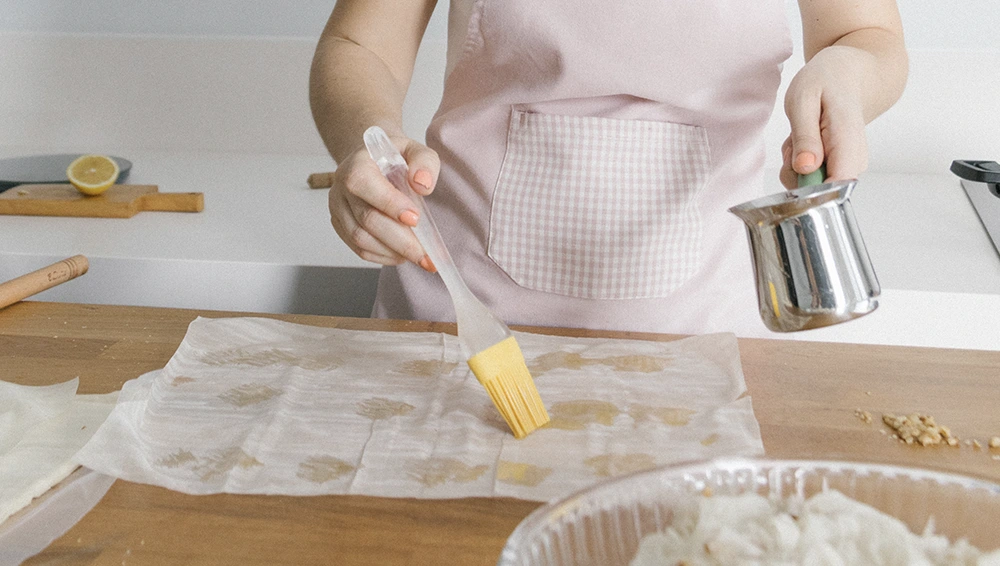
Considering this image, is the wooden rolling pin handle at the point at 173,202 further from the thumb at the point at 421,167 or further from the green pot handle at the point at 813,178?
the green pot handle at the point at 813,178

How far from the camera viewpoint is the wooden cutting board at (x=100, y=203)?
134 cm

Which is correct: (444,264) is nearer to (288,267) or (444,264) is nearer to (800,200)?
(800,200)

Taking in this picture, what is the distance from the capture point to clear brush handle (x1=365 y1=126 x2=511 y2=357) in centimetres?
68

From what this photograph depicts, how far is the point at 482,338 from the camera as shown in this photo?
0.68m

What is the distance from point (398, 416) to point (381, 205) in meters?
0.16

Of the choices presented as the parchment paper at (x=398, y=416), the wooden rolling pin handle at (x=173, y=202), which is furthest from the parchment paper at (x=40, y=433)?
the wooden rolling pin handle at (x=173, y=202)

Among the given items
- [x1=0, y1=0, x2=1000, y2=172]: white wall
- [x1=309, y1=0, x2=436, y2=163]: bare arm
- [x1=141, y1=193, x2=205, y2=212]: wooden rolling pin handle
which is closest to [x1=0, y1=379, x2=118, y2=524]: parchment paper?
[x1=309, y1=0, x2=436, y2=163]: bare arm

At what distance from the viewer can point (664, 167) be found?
0.90 metres

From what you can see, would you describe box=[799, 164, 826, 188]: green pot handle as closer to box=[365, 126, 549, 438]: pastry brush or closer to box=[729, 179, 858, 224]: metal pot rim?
box=[729, 179, 858, 224]: metal pot rim

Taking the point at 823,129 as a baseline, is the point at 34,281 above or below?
below

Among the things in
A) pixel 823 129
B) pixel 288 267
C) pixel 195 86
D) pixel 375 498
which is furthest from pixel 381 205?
pixel 195 86

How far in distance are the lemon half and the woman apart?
0.59 metres

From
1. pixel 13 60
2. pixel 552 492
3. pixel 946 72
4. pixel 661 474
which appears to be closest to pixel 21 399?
pixel 552 492

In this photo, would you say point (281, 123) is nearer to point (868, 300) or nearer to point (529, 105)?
point (529, 105)
